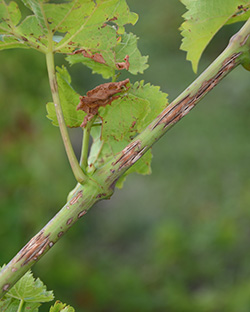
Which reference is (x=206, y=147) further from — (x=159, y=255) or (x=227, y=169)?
(x=159, y=255)

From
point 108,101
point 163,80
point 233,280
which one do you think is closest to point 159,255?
point 233,280

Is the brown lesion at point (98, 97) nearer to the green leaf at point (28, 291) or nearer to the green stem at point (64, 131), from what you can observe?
the green stem at point (64, 131)

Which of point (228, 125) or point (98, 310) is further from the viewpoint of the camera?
point (228, 125)

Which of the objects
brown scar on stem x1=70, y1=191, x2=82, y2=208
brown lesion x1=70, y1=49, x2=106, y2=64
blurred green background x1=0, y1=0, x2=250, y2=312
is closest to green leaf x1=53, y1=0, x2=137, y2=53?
brown lesion x1=70, y1=49, x2=106, y2=64

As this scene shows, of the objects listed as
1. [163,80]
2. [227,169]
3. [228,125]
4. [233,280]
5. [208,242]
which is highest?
[163,80]

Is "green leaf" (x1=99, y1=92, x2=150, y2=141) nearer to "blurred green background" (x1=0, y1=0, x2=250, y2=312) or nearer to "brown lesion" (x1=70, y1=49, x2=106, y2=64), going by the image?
"brown lesion" (x1=70, y1=49, x2=106, y2=64)

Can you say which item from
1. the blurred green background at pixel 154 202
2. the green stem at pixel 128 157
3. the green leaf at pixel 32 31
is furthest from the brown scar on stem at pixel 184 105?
the blurred green background at pixel 154 202
